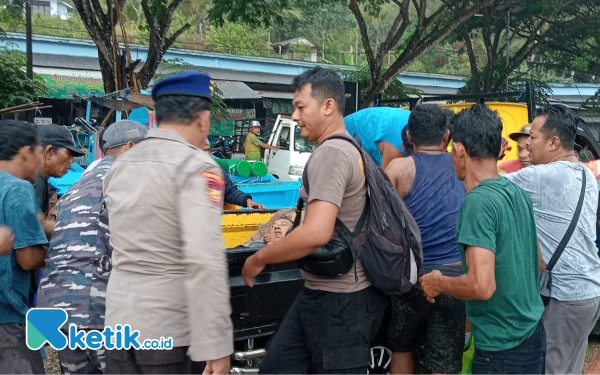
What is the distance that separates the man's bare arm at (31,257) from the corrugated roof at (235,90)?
17973mm

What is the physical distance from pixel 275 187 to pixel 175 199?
493 centimetres

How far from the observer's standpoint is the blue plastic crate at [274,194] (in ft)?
23.5

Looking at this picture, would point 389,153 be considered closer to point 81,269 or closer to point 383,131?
point 383,131

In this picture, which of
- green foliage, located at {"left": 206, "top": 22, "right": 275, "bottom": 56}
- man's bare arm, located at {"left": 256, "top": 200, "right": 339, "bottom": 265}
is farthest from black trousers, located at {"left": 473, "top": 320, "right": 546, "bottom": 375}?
green foliage, located at {"left": 206, "top": 22, "right": 275, "bottom": 56}

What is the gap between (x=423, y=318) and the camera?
3463 millimetres

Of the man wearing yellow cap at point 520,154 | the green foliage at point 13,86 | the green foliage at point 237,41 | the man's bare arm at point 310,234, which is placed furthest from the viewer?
the green foliage at point 237,41

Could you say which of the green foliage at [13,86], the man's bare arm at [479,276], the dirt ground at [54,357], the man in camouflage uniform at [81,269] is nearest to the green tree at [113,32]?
the green foliage at [13,86]

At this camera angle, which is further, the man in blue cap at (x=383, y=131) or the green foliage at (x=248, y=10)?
the green foliage at (x=248, y=10)

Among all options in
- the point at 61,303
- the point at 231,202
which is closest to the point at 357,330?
the point at 61,303

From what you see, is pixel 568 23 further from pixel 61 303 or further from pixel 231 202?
pixel 61 303

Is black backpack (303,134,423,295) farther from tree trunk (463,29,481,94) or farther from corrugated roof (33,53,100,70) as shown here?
corrugated roof (33,53,100,70)

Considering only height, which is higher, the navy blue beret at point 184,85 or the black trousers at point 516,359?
the navy blue beret at point 184,85

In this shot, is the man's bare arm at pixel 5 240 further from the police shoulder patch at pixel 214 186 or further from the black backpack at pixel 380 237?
the black backpack at pixel 380 237

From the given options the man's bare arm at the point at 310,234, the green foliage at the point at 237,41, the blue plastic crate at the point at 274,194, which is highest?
the green foliage at the point at 237,41
